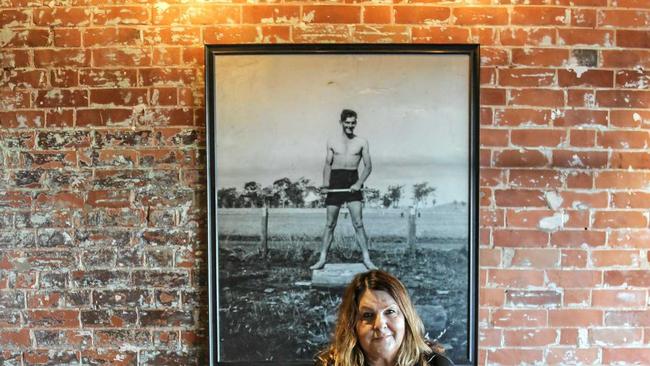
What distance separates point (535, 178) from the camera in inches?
86.5

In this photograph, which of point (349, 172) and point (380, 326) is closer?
point (380, 326)

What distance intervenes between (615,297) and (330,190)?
1.34 meters

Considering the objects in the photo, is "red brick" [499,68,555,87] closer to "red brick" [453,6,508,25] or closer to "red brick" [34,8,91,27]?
"red brick" [453,6,508,25]

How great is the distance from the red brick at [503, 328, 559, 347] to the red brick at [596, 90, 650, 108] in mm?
1023

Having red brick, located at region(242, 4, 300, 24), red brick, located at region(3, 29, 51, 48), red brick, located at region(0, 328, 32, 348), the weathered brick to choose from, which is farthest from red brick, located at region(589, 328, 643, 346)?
red brick, located at region(3, 29, 51, 48)

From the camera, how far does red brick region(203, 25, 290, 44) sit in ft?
7.14

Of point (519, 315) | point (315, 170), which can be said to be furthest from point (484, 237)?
point (315, 170)

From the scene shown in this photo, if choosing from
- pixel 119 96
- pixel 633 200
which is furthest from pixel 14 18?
pixel 633 200

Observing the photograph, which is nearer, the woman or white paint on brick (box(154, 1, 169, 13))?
the woman

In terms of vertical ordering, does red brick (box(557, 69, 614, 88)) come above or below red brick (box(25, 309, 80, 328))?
above

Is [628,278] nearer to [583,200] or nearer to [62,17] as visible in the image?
[583,200]

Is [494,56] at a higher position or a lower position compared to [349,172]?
higher

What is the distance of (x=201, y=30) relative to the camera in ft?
7.18

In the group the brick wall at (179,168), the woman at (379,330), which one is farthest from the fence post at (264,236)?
the woman at (379,330)
